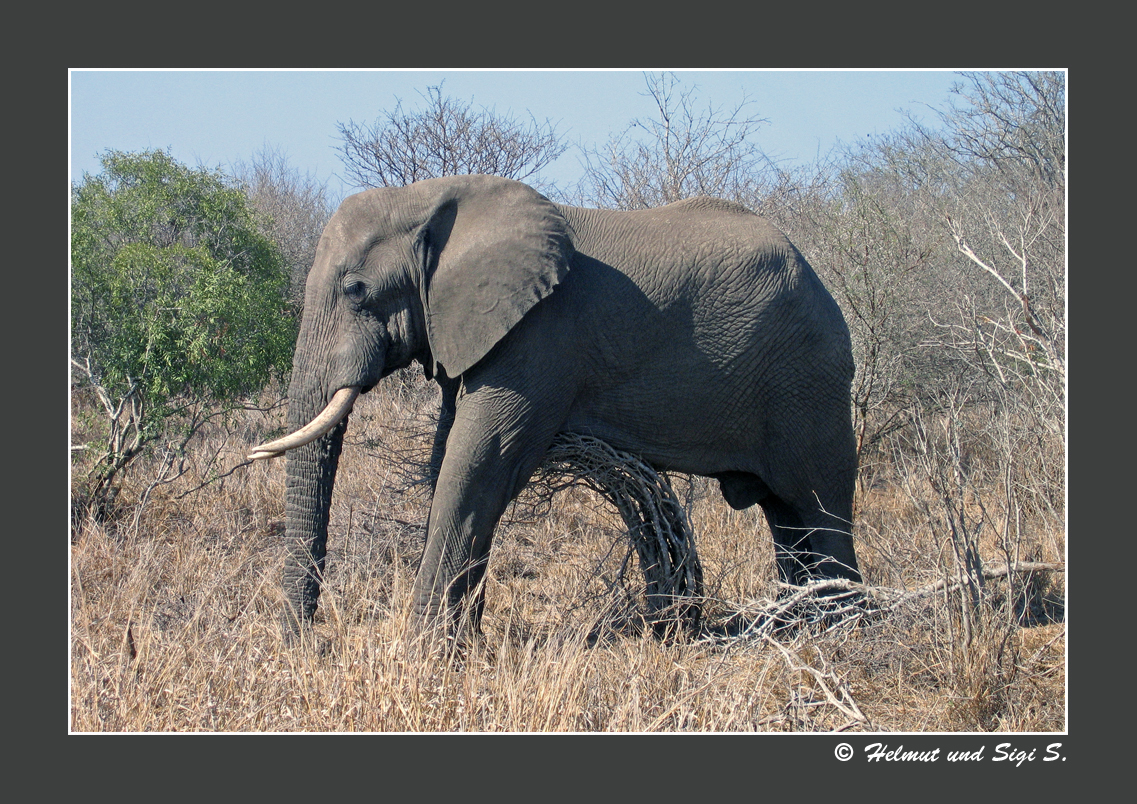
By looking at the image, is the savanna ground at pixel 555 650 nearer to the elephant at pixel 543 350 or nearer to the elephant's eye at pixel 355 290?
the elephant at pixel 543 350

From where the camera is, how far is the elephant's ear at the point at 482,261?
5.01 meters

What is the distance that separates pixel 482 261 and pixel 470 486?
41.9 inches

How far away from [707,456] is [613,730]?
1.76m

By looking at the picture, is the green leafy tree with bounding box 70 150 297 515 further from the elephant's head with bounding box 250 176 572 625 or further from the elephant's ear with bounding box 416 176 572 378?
the elephant's ear with bounding box 416 176 572 378

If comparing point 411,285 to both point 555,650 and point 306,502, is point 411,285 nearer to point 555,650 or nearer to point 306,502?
point 306,502

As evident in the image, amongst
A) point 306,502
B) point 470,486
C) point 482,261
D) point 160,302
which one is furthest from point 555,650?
point 160,302

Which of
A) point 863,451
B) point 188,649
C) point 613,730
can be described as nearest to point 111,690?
point 188,649

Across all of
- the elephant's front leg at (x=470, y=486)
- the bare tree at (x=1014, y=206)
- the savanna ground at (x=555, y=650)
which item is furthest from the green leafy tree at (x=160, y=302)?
the bare tree at (x=1014, y=206)

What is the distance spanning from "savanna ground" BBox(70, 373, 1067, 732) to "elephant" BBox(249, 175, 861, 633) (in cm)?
43

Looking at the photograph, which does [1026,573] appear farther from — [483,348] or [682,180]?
[682,180]

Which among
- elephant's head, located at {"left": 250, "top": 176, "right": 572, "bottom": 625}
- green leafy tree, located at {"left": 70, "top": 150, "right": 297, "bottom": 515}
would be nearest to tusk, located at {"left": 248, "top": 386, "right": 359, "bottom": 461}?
elephant's head, located at {"left": 250, "top": 176, "right": 572, "bottom": 625}

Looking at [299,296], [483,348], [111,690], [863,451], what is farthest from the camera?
[299,296]
